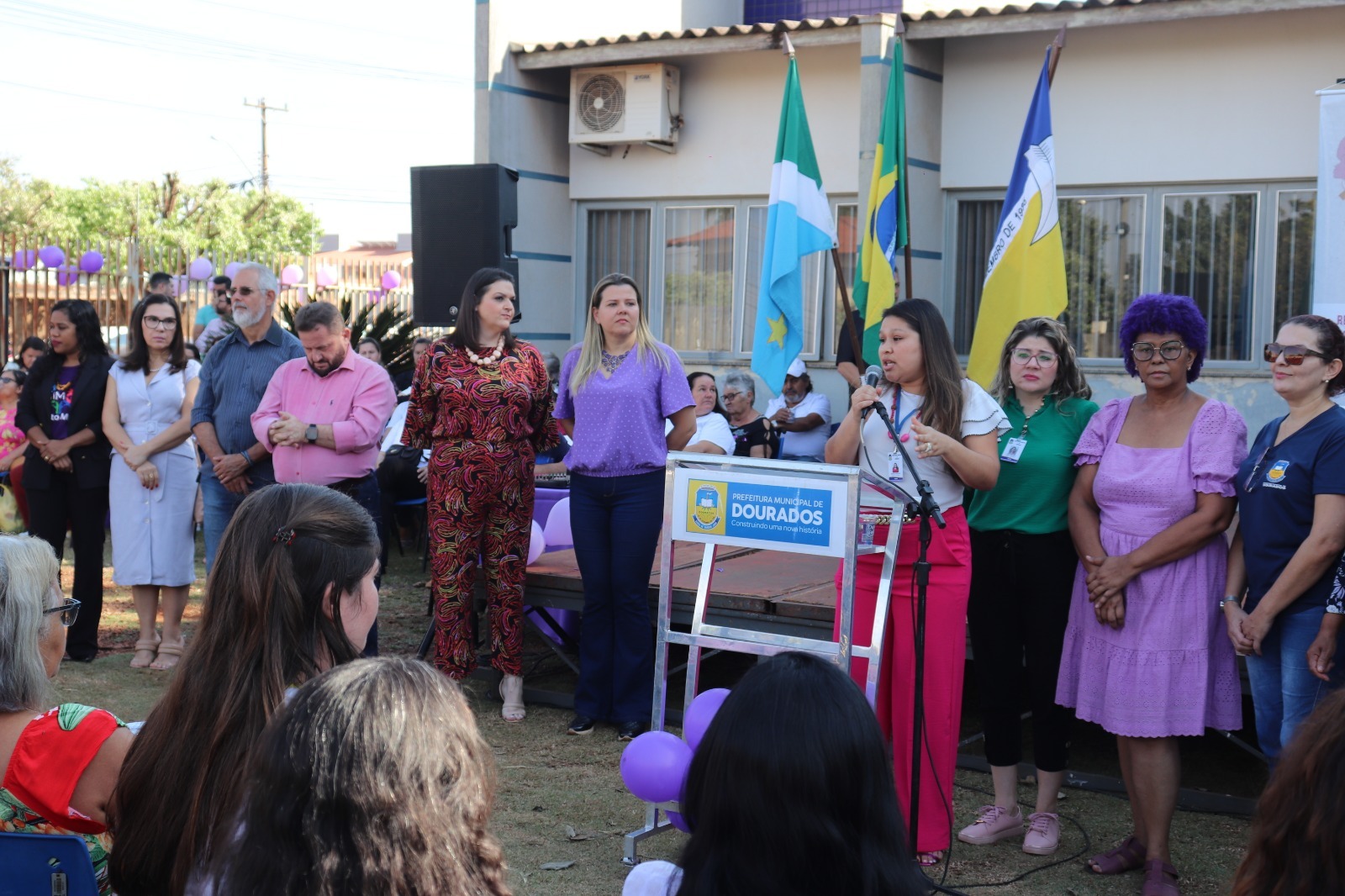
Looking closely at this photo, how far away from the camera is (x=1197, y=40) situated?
834 centimetres

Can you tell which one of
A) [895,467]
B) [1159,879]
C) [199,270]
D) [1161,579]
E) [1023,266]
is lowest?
[1159,879]

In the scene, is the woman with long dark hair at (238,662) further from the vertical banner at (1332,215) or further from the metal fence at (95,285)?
the metal fence at (95,285)

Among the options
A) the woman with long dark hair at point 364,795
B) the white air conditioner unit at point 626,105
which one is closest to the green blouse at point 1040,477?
the woman with long dark hair at point 364,795

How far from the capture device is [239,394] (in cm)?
622

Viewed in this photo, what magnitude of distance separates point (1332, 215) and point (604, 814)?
4.20 m

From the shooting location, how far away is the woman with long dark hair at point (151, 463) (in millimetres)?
6473

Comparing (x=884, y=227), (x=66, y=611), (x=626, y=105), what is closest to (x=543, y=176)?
(x=626, y=105)

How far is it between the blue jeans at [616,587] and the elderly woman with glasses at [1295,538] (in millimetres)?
2368

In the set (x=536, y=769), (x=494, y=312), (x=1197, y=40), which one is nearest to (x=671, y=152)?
(x=1197, y=40)

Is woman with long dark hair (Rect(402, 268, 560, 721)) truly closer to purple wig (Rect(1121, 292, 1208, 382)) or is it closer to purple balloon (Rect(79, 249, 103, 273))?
purple wig (Rect(1121, 292, 1208, 382))

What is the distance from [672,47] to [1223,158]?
4.07m

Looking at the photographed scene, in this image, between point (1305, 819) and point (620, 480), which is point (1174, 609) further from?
point (1305, 819)

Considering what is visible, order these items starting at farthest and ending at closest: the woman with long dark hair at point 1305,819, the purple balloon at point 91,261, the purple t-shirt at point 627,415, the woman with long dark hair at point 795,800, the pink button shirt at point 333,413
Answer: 1. the purple balloon at point 91,261
2. the pink button shirt at point 333,413
3. the purple t-shirt at point 627,415
4. the woman with long dark hair at point 795,800
5. the woman with long dark hair at point 1305,819

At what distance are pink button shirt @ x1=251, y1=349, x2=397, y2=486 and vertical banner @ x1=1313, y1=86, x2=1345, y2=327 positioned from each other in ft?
14.2
